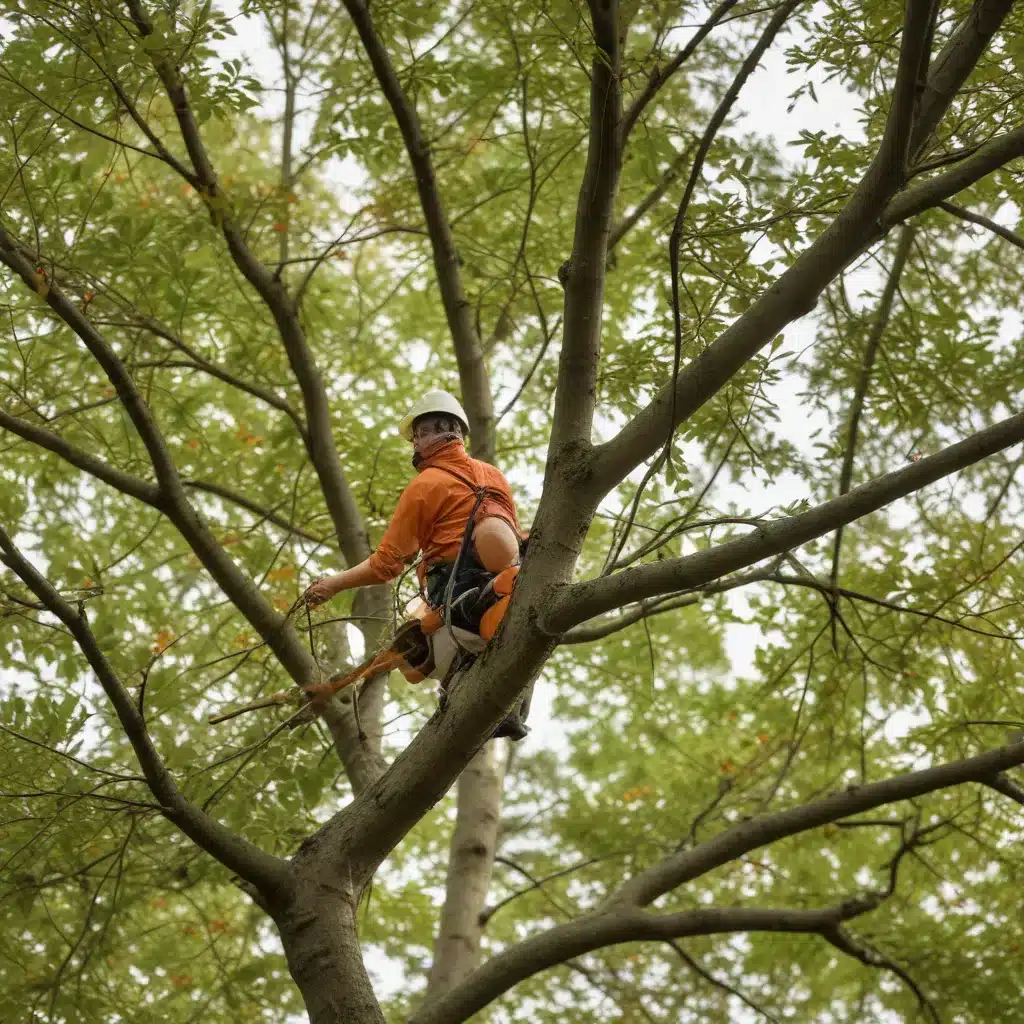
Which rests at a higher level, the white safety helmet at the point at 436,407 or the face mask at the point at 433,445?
the white safety helmet at the point at 436,407

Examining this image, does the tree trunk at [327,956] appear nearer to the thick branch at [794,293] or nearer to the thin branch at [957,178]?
the thick branch at [794,293]

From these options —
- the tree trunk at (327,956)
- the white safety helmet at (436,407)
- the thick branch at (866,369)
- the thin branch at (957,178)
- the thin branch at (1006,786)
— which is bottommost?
the tree trunk at (327,956)

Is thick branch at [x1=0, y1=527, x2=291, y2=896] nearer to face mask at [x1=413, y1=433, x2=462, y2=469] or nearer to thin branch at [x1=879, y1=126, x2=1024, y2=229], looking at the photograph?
face mask at [x1=413, y1=433, x2=462, y2=469]

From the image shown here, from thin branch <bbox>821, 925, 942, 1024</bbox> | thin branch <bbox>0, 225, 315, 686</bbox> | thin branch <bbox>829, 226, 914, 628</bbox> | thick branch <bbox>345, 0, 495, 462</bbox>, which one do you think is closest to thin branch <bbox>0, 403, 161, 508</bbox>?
thin branch <bbox>0, 225, 315, 686</bbox>

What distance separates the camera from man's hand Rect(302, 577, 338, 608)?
140 inches

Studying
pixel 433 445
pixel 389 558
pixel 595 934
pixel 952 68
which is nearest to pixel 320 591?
pixel 389 558

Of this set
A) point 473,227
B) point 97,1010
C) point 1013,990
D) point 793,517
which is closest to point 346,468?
point 473,227

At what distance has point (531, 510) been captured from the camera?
720 cm

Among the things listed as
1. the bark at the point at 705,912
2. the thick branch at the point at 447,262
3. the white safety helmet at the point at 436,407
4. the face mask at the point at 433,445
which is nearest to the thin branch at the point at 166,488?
the face mask at the point at 433,445

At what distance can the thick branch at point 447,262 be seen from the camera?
16.4ft

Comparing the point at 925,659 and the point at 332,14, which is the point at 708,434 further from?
the point at 332,14

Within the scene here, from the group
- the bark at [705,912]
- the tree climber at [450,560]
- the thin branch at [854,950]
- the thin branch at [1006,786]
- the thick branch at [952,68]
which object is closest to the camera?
the thick branch at [952,68]

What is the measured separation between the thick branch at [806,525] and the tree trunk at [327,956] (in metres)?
1.34

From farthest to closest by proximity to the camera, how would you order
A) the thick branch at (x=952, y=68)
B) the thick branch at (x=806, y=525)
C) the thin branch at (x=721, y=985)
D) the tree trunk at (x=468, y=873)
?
1. the tree trunk at (x=468, y=873)
2. the thin branch at (x=721, y=985)
3. the thick branch at (x=952, y=68)
4. the thick branch at (x=806, y=525)
